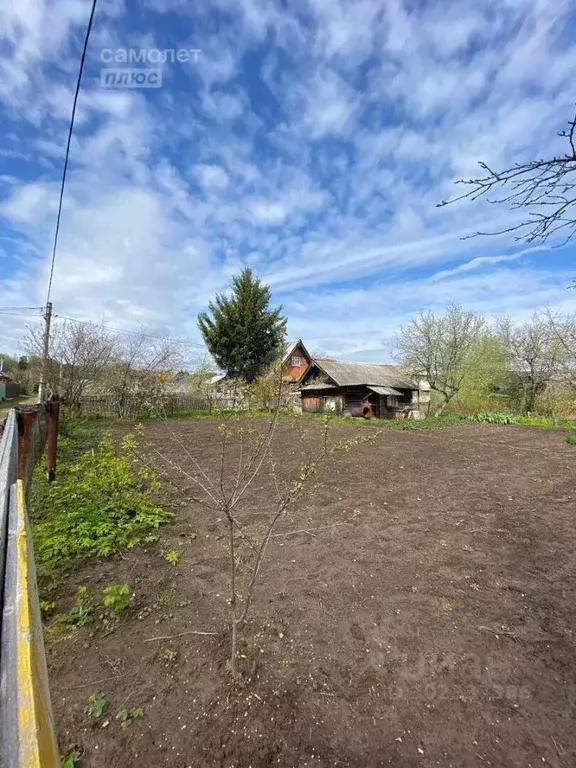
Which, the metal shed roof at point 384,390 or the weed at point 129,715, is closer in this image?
the weed at point 129,715

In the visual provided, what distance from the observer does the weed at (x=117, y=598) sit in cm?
242

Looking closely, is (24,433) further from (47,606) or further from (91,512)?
(47,606)

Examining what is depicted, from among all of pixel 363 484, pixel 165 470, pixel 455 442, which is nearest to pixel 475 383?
pixel 455 442

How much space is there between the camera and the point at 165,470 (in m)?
6.12

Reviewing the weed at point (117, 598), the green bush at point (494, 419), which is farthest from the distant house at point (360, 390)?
the weed at point (117, 598)

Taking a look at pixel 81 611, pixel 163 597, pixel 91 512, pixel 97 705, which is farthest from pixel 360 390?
pixel 97 705

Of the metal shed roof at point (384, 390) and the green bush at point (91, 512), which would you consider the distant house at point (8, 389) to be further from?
the metal shed roof at point (384, 390)

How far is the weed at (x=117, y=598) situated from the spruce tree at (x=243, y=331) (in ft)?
66.2

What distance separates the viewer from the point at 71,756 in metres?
1.50

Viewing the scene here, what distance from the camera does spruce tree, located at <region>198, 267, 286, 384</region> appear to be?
22.5 m

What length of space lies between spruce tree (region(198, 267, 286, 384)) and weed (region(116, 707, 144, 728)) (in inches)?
827

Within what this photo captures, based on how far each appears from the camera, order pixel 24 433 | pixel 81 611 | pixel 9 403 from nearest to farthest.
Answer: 1. pixel 81 611
2. pixel 24 433
3. pixel 9 403

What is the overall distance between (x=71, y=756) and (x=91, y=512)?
2.72m

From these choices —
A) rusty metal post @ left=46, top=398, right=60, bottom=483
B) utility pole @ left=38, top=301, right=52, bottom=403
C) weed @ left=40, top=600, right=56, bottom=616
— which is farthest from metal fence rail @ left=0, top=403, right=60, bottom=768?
utility pole @ left=38, top=301, right=52, bottom=403
